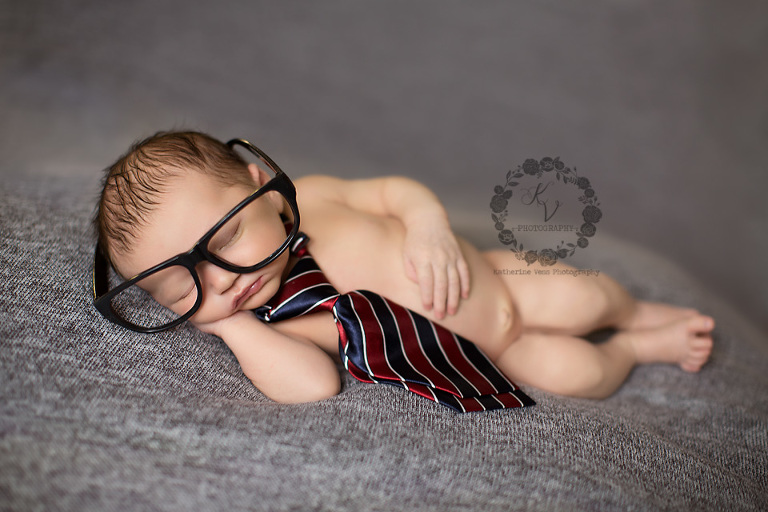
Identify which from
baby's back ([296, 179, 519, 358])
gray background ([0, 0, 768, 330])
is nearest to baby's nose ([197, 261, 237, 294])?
baby's back ([296, 179, 519, 358])

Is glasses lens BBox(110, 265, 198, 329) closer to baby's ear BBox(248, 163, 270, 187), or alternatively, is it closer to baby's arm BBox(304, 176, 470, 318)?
baby's ear BBox(248, 163, 270, 187)

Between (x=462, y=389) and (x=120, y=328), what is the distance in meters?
0.58

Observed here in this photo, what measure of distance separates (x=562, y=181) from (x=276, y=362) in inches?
31.3

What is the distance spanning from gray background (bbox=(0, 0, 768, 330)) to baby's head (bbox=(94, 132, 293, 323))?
4.02 ft

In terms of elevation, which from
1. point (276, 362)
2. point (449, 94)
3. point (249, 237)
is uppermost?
point (449, 94)

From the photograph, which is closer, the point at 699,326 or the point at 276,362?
the point at 276,362

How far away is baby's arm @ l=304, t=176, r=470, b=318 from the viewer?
1217mm

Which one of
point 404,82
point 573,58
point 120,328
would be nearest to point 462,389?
point 120,328

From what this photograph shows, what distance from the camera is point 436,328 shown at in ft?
3.94

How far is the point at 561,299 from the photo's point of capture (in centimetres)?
139

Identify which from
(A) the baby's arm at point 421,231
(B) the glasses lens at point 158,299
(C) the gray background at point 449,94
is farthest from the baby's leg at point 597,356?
(C) the gray background at point 449,94

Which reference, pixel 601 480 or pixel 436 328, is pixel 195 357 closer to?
pixel 436 328

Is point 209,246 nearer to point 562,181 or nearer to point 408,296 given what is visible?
point 408,296

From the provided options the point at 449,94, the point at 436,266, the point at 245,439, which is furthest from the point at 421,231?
the point at 449,94
